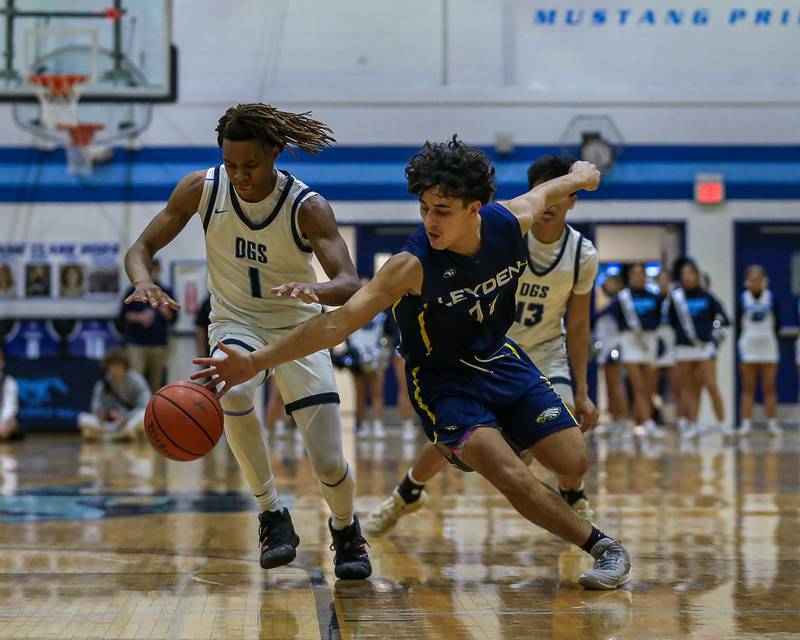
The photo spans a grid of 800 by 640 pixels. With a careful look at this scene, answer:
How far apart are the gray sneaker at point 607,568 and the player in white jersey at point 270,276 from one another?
2.90 ft

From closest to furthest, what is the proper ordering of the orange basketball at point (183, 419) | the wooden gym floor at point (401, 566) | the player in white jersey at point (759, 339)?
the wooden gym floor at point (401, 566) → the orange basketball at point (183, 419) → the player in white jersey at point (759, 339)

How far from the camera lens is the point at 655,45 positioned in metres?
15.7

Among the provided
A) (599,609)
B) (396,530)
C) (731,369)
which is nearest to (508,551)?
(396,530)

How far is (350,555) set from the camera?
186 inches

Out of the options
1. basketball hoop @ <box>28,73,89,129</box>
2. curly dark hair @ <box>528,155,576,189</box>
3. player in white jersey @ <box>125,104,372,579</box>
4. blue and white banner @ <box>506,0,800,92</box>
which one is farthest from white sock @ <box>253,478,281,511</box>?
blue and white banner @ <box>506,0,800,92</box>

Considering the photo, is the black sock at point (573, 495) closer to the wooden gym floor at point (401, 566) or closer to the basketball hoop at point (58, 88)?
the wooden gym floor at point (401, 566)

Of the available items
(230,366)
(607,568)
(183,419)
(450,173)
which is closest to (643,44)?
(450,173)

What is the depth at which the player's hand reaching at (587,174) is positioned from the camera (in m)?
4.83

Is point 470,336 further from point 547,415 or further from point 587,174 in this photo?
point 587,174

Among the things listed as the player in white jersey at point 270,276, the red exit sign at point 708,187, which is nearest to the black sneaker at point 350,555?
the player in white jersey at point 270,276

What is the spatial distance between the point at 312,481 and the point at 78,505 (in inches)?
70.2

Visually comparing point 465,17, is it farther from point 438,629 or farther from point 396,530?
point 438,629

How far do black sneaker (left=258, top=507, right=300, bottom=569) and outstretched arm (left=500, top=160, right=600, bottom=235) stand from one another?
58.6 inches

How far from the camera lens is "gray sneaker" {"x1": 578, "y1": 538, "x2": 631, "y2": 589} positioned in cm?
435
